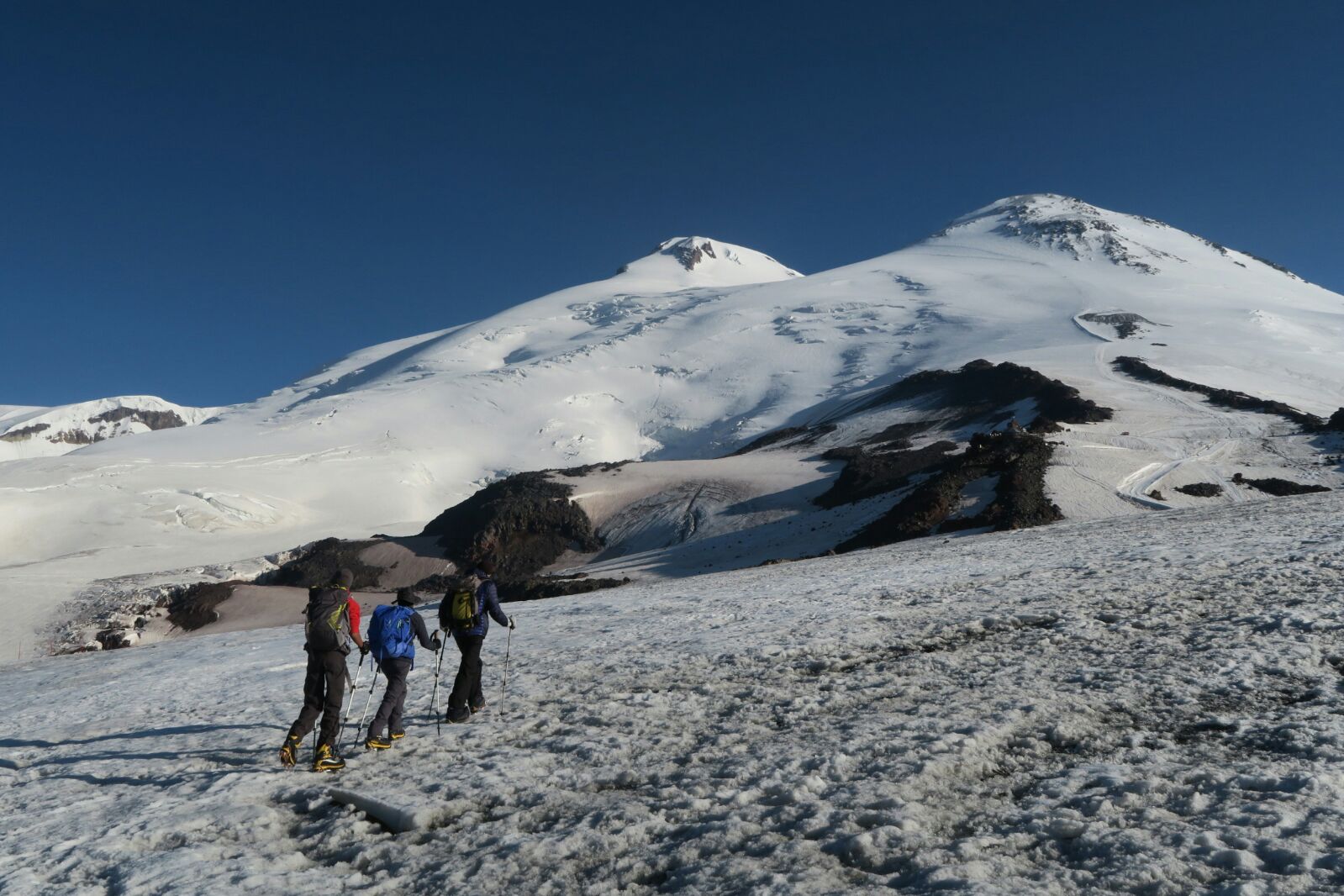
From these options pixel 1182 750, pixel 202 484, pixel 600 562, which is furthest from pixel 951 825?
pixel 202 484

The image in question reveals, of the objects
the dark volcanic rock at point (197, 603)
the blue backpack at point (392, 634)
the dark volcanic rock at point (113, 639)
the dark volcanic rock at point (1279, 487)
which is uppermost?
the dark volcanic rock at point (1279, 487)

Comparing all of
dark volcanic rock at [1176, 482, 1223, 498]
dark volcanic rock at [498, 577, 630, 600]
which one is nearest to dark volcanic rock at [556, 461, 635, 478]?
dark volcanic rock at [498, 577, 630, 600]

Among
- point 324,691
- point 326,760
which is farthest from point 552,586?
point 326,760

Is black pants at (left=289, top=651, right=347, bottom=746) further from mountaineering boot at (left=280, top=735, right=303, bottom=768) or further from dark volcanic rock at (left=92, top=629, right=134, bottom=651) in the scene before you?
dark volcanic rock at (left=92, top=629, right=134, bottom=651)

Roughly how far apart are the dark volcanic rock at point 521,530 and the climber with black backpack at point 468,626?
32.3 meters

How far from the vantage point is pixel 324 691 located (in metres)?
7.97

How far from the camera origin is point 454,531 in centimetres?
4575

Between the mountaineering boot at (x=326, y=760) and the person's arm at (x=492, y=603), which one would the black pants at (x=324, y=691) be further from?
the person's arm at (x=492, y=603)

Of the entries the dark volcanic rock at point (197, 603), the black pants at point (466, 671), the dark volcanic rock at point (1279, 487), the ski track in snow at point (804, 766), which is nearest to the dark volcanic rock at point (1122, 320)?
the dark volcanic rock at point (1279, 487)

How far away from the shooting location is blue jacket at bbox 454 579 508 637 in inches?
347

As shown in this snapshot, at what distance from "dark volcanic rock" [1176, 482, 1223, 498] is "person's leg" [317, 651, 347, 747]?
3009 centimetres

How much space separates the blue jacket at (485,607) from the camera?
882cm

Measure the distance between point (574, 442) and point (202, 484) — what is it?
3937 centimetres

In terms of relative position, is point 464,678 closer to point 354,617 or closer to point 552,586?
point 354,617
